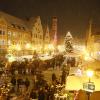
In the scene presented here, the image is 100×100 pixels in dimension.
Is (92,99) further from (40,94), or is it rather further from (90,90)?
(40,94)

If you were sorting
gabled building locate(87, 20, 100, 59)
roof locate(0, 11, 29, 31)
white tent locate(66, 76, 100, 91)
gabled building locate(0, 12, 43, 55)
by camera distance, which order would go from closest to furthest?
white tent locate(66, 76, 100, 91), gabled building locate(87, 20, 100, 59), gabled building locate(0, 12, 43, 55), roof locate(0, 11, 29, 31)

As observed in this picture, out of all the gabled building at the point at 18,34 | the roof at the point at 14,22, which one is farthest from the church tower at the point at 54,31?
the roof at the point at 14,22

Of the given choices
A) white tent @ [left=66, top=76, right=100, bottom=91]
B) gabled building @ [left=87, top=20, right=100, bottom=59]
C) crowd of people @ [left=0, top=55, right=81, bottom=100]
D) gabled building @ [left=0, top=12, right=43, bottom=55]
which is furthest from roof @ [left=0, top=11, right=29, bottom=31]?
white tent @ [left=66, top=76, right=100, bottom=91]

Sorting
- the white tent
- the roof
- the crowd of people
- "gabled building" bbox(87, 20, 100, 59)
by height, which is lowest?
the crowd of people

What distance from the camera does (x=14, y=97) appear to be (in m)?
19.4

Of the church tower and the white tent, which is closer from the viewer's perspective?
the white tent

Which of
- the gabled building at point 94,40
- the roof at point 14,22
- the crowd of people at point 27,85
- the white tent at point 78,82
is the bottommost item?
the crowd of people at point 27,85

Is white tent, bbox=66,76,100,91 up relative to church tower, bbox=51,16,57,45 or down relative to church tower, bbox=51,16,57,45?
down

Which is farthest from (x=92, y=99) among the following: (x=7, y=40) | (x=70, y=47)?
(x=7, y=40)

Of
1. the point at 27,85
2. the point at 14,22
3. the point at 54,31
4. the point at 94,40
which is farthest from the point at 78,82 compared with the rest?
the point at 54,31

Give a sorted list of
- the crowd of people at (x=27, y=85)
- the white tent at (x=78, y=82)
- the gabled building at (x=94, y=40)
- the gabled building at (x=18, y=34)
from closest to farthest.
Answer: the white tent at (x=78, y=82) → the crowd of people at (x=27, y=85) → the gabled building at (x=94, y=40) → the gabled building at (x=18, y=34)

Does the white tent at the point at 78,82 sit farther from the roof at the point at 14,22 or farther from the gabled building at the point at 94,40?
the roof at the point at 14,22

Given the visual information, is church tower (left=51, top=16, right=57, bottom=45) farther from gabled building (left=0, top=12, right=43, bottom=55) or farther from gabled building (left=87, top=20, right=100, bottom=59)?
gabled building (left=87, top=20, right=100, bottom=59)

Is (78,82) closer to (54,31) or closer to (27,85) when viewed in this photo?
(27,85)
